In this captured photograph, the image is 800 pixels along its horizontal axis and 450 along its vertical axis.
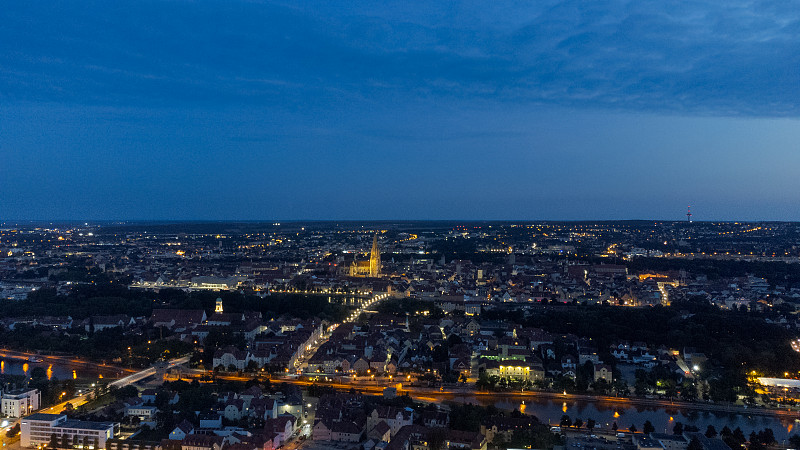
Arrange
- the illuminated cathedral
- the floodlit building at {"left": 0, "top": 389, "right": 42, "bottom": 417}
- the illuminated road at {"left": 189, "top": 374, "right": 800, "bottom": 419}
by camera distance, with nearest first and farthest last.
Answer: the floodlit building at {"left": 0, "top": 389, "right": 42, "bottom": 417}
the illuminated road at {"left": 189, "top": 374, "right": 800, "bottom": 419}
the illuminated cathedral

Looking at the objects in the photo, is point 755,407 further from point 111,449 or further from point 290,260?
point 290,260

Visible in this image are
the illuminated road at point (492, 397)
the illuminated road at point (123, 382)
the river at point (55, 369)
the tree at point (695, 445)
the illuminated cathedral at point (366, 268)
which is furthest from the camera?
the illuminated cathedral at point (366, 268)

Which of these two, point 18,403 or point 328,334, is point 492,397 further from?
point 18,403

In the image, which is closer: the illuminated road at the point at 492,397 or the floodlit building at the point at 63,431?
the floodlit building at the point at 63,431

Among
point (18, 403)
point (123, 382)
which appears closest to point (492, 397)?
point (123, 382)

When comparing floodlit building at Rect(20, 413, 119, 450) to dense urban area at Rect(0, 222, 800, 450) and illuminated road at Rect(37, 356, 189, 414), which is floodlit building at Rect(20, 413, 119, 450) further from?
illuminated road at Rect(37, 356, 189, 414)

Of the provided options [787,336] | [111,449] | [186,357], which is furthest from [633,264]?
[111,449]

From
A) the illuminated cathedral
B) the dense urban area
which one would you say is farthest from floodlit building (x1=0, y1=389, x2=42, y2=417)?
the illuminated cathedral

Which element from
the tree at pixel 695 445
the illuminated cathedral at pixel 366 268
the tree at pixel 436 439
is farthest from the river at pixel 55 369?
the illuminated cathedral at pixel 366 268

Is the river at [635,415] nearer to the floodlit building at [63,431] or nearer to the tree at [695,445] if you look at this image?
the tree at [695,445]
